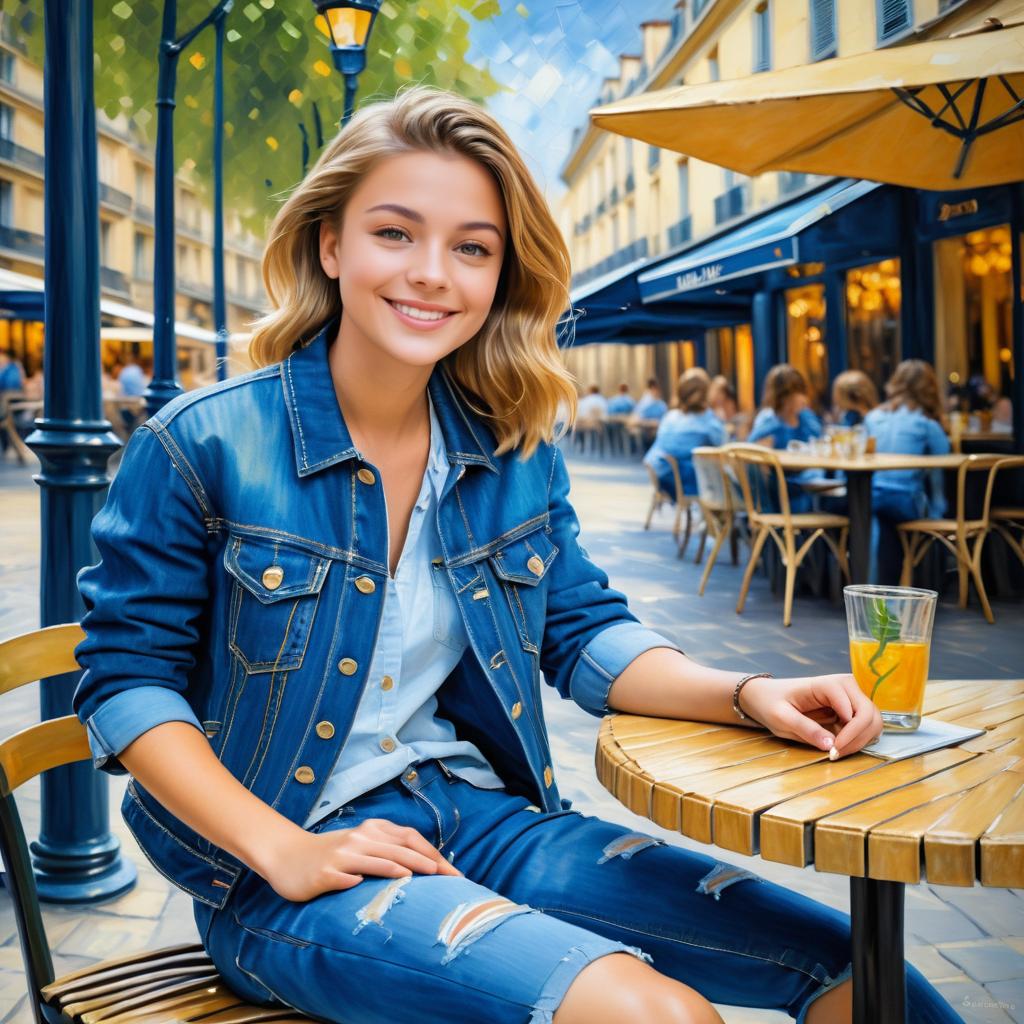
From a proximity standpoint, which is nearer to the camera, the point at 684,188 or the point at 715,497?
the point at 715,497

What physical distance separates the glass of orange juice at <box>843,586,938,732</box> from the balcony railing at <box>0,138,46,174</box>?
3180 mm

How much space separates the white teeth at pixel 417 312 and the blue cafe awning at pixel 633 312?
269 inches

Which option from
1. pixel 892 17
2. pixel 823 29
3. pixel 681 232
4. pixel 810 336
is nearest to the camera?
pixel 892 17

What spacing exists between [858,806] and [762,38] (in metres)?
5.50

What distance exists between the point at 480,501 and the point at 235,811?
0.49 m

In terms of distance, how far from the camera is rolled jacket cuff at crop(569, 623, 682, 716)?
145 cm

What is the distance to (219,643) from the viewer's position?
130 cm

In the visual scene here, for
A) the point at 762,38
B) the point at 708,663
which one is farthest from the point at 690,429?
the point at 708,663

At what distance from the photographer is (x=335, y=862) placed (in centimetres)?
111

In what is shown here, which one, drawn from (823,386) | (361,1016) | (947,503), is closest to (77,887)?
(361,1016)

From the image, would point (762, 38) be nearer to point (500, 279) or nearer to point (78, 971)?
point (500, 279)

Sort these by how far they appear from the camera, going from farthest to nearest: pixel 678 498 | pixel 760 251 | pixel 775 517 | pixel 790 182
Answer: pixel 790 182, pixel 678 498, pixel 760 251, pixel 775 517

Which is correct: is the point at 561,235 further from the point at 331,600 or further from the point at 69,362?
the point at 69,362

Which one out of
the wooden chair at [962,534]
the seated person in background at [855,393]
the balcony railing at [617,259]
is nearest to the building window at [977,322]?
the seated person in background at [855,393]
